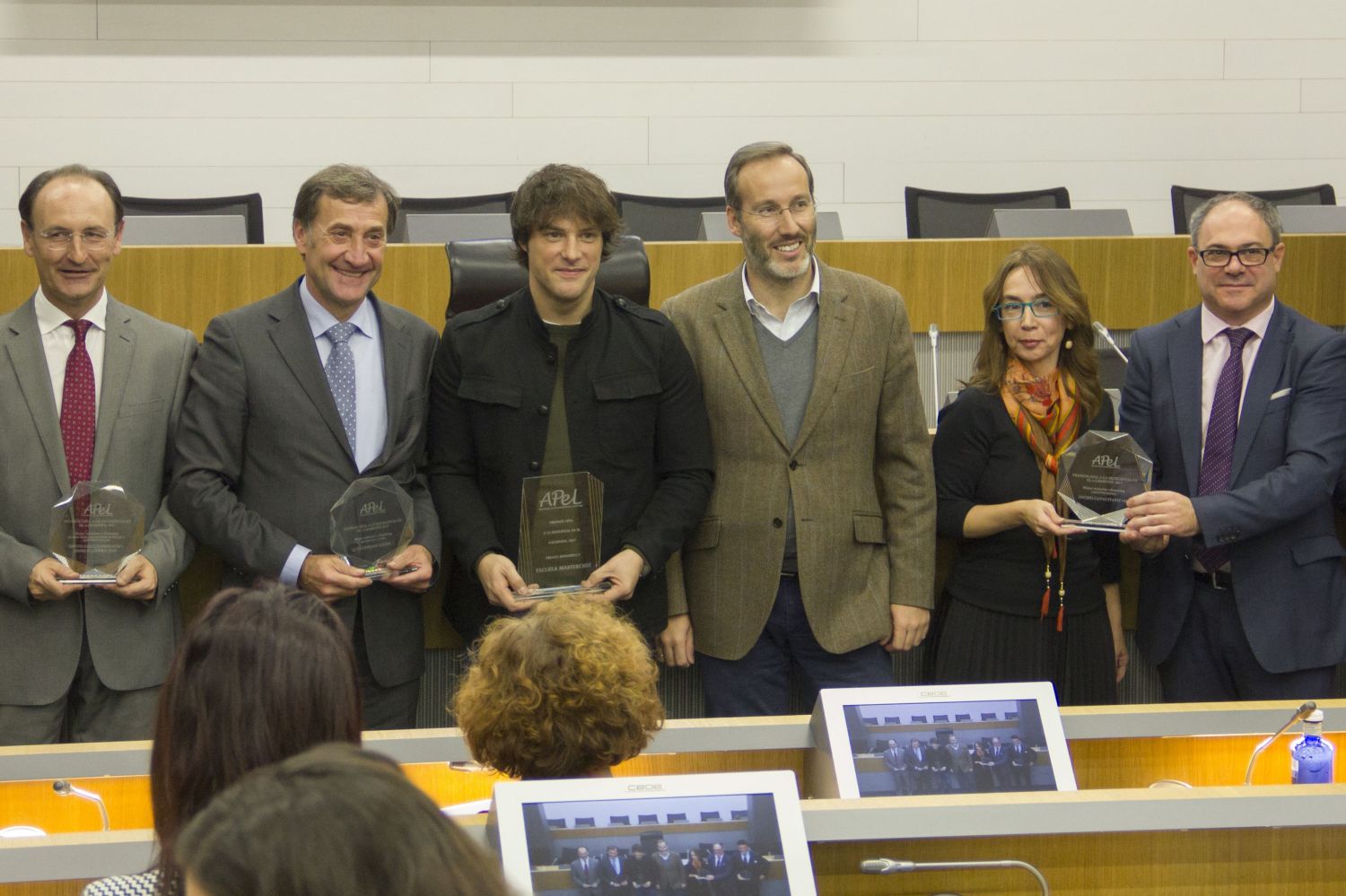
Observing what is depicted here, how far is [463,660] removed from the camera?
9.75ft

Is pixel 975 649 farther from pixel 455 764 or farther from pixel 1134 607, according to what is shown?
pixel 455 764

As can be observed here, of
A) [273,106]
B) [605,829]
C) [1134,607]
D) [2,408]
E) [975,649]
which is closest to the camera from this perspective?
[605,829]

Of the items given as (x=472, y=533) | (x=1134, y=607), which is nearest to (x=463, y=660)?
(x=472, y=533)

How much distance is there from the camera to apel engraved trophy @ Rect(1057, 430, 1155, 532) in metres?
2.74

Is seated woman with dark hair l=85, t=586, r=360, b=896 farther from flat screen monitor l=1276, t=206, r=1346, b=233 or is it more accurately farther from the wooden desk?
Result: flat screen monitor l=1276, t=206, r=1346, b=233

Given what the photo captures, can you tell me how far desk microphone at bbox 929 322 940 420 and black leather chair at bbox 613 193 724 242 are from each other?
1.19m

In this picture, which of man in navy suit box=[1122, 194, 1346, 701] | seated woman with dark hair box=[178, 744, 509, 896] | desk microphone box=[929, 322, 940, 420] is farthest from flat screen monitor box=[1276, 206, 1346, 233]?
seated woman with dark hair box=[178, 744, 509, 896]

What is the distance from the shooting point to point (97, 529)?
8.46ft

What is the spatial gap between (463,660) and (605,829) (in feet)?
4.97

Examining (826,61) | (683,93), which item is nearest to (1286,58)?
(826,61)

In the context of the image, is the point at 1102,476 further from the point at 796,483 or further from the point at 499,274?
the point at 499,274

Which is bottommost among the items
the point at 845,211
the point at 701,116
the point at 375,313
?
the point at 375,313

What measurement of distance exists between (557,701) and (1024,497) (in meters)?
1.53

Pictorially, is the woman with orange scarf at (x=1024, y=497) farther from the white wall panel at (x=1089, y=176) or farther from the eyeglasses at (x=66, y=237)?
the white wall panel at (x=1089, y=176)
